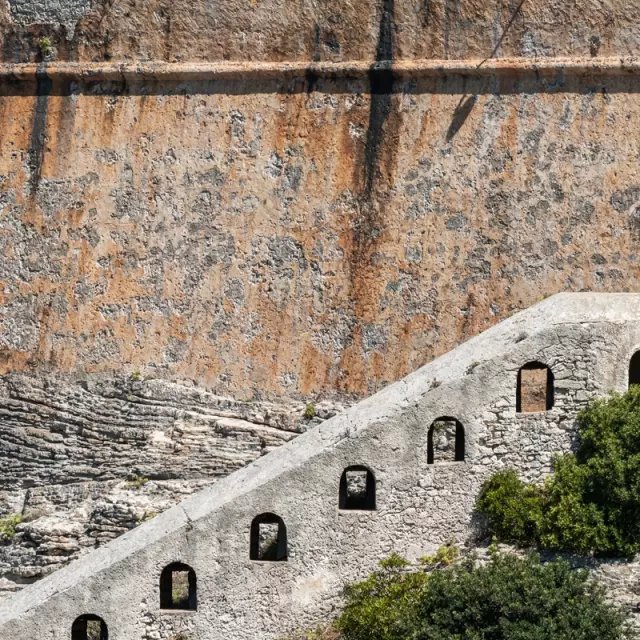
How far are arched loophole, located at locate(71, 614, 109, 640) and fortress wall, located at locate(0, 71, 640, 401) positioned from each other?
4.52 m

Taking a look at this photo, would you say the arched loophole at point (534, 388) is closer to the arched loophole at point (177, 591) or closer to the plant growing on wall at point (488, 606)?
the plant growing on wall at point (488, 606)

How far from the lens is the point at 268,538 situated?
21.4m

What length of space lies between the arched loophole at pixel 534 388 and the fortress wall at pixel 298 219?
207 centimetres

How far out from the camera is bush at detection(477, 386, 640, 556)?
19672 millimetres

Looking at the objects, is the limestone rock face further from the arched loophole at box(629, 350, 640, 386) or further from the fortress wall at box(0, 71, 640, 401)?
the arched loophole at box(629, 350, 640, 386)

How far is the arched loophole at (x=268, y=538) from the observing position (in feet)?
68.3

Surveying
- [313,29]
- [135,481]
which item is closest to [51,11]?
[313,29]

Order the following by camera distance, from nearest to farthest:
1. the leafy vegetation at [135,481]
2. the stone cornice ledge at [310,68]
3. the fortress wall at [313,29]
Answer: the leafy vegetation at [135,481]
the stone cornice ledge at [310,68]
the fortress wall at [313,29]

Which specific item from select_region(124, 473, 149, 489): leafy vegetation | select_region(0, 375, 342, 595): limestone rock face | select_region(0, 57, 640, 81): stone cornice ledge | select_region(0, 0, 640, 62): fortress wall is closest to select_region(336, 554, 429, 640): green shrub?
select_region(0, 375, 342, 595): limestone rock face

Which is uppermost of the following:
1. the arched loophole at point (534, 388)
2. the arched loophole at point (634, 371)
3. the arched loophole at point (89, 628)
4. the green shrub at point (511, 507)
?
the arched loophole at point (634, 371)

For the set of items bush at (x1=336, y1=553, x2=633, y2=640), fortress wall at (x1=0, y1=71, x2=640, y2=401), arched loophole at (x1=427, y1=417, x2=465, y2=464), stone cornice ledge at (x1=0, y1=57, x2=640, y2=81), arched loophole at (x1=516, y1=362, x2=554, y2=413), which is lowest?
bush at (x1=336, y1=553, x2=633, y2=640)

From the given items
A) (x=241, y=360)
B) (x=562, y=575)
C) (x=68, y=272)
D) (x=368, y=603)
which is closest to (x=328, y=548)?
(x=368, y=603)

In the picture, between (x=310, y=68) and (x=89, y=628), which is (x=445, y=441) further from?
(x=310, y=68)

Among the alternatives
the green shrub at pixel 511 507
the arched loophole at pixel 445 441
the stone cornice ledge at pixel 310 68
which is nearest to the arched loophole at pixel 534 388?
the arched loophole at pixel 445 441
